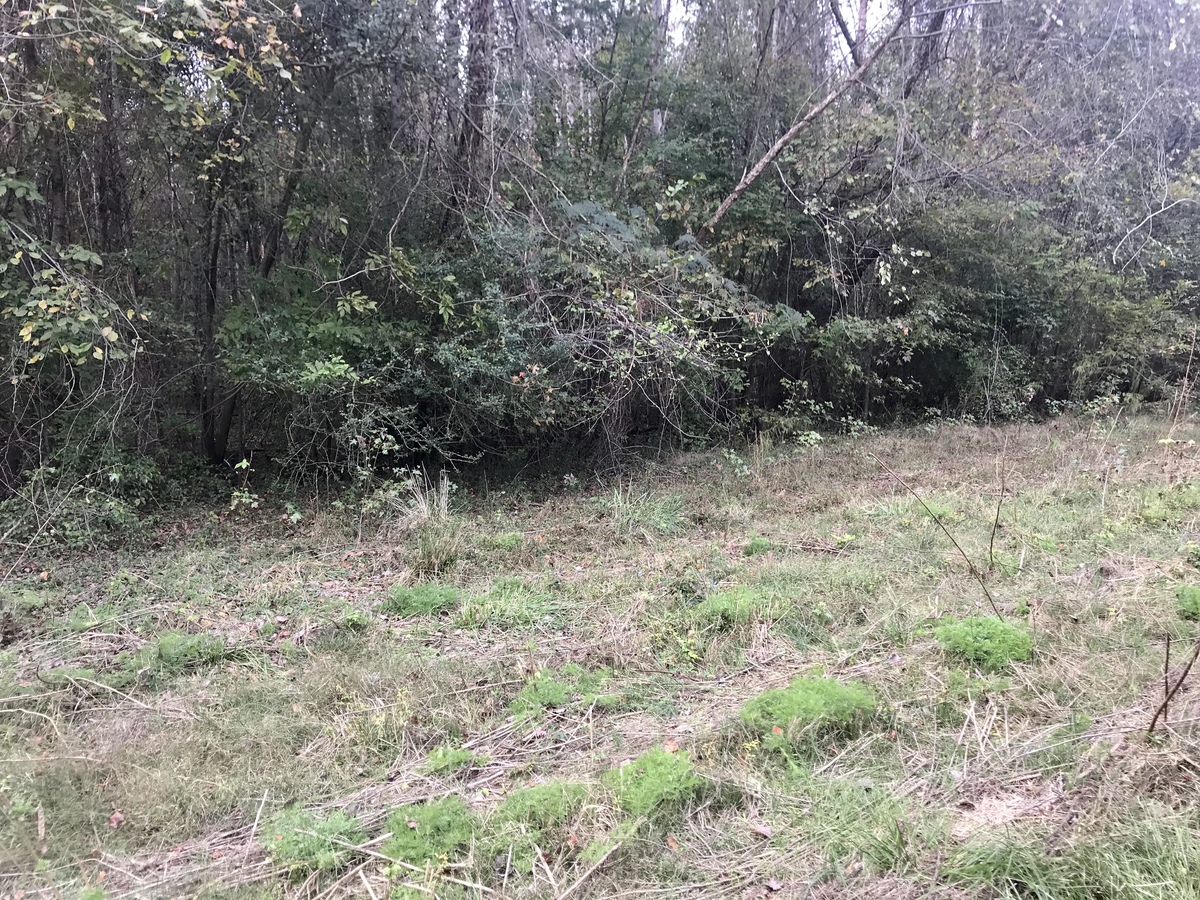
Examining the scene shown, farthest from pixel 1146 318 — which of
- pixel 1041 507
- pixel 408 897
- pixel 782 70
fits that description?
pixel 408 897

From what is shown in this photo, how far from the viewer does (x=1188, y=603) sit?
12.5 feet

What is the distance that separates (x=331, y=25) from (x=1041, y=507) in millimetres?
8374

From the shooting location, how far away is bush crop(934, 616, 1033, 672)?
3.45 meters

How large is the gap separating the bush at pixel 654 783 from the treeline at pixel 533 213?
5.05 metres

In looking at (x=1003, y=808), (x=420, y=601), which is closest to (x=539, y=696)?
(x=420, y=601)

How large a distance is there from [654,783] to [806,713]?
82cm

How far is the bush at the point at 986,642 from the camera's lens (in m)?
3.45

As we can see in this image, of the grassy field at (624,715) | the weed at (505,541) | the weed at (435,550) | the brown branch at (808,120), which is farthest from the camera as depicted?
the brown branch at (808,120)

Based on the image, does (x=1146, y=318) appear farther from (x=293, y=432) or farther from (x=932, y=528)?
(x=293, y=432)

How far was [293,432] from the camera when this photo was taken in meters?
8.18

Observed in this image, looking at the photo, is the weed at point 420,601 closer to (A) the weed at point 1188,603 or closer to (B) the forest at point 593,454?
(B) the forest at point 593,454

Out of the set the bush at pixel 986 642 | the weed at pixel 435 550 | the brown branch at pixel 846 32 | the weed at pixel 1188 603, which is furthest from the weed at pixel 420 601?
the brown branch at pixel 846 32

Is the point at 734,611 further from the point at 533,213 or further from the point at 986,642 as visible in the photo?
the point at 533,213

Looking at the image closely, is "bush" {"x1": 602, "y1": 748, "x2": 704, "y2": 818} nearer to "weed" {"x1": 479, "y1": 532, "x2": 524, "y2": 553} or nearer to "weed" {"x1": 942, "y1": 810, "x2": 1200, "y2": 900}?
"weed" {"x1": 942, "y1": 810, "x2": 1200, "y2": 900}
